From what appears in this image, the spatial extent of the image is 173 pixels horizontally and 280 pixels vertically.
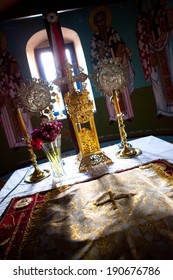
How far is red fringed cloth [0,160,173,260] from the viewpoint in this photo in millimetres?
1020

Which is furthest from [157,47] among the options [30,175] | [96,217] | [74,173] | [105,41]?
[96,217]

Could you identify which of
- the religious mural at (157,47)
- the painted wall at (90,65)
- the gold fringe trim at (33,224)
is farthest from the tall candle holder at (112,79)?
the painted wall at (90,65)

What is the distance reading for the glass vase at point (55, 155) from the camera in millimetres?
1997

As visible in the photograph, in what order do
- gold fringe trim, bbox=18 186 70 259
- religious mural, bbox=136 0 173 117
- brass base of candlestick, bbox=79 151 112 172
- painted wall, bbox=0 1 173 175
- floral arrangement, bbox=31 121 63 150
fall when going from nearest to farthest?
gold fringe trim, bbox=18 186 70 259 < floral arrangement, bbox=31 121 63 150 < brass base of candlestick, bbox=79 151 112 172 < religious mural, bbox=136 0 173 117 < painted wall, bbox=0 1 173 175

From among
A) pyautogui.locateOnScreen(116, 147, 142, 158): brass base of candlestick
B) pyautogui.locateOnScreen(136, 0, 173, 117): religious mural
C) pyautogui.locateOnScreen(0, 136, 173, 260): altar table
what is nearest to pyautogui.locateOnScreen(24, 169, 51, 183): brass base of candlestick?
pyautogui.locateOnScreen(0, 136, 173, 260): altar table

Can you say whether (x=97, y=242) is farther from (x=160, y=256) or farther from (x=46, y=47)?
(x=46, y=47)

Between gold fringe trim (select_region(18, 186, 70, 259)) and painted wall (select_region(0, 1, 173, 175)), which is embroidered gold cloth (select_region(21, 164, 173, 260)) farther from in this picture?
painted wall (select_region(0, 1, 173, 175))

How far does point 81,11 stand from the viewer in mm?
5129

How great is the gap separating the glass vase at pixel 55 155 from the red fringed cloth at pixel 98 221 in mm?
329

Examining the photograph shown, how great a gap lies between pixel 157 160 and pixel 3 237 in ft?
4.47

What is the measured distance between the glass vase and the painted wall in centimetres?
343

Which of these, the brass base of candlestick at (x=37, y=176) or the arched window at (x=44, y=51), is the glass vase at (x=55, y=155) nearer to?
the brass base of candlestick at (x=37, y=176)

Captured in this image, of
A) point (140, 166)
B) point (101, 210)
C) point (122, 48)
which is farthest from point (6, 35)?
point (101, 210)

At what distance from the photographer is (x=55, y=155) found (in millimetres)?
2039
